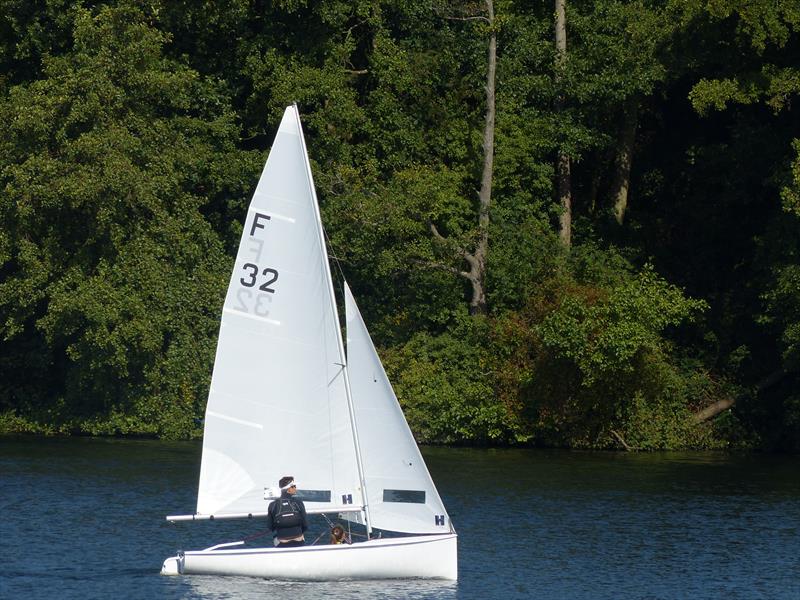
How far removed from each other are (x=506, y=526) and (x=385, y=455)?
7.80 meters

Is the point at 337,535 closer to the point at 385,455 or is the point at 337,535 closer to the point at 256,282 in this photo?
the point at 385,455

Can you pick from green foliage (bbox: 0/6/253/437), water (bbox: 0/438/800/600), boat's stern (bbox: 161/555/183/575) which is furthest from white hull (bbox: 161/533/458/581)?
green foliage (bbox: 0/6/253/437)

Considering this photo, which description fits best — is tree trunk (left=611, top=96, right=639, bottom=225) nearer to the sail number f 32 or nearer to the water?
the water

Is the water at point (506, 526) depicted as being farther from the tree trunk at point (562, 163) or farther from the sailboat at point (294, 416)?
the tree trunk at point (562, 163)

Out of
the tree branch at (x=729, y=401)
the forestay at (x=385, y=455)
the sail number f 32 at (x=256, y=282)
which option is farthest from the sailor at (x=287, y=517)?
the tree branch at (x=729, y=401)

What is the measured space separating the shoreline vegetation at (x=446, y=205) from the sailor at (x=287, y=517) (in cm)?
2250

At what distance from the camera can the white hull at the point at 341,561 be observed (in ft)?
95.8

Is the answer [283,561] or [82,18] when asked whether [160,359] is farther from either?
[283,561]

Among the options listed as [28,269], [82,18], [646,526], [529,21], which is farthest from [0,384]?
[646,526]

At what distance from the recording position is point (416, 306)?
56.7 m

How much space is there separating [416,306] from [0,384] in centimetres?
1668

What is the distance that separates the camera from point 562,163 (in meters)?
60.2

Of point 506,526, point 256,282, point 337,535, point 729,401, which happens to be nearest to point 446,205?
point 729,401

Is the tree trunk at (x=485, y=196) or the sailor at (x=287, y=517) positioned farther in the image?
the tree trunk at (x=485, y=196)
